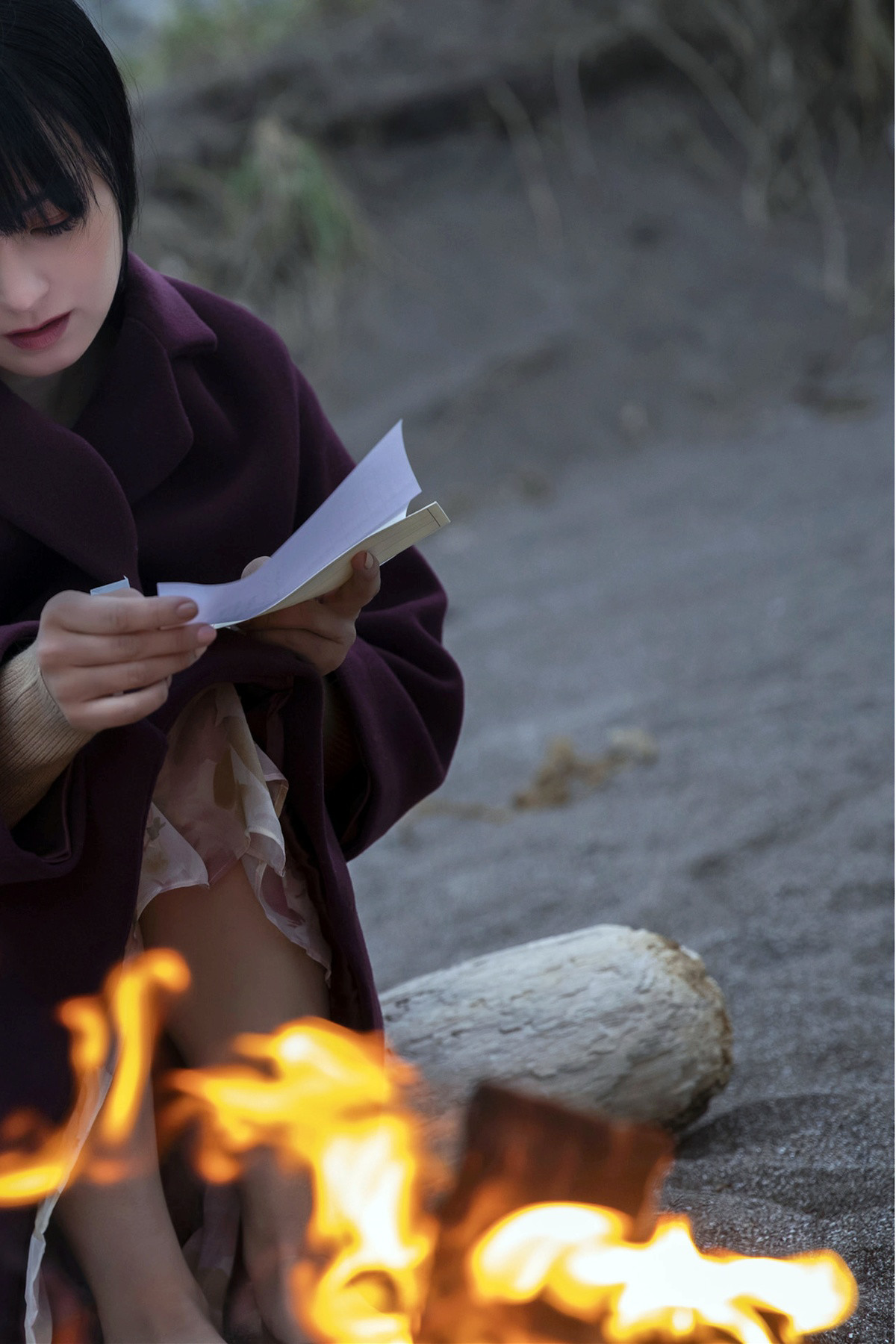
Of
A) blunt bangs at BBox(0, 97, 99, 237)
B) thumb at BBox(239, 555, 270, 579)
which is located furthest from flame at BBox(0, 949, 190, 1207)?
blunt bangs at BBox(0, 97, 99, 237)

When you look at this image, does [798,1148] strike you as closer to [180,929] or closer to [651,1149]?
[651,1149]

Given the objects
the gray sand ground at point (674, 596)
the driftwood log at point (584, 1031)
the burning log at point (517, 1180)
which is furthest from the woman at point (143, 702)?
the gray sand ground at point (674, 596)

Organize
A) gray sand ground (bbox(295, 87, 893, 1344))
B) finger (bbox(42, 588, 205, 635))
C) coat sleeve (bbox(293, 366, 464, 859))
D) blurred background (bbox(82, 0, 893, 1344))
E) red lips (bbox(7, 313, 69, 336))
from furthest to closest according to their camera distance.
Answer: blurred background (bbox(82, 0, 893, 1344)) → gray sand ground (bbox(295, 87, 893, 1344)) → coat sleeve (bbox(293, 366, 464, 859)) → red lips (bbox(7, 313, 69, 336)) → finger (bbox(42, 588, 205, 635))

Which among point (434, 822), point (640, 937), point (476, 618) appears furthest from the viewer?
point (476, 618)

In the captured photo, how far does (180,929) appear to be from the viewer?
4.02 ft

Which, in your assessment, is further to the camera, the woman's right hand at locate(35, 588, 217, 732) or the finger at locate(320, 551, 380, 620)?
the finger at locate(320, 551, 380, 620)

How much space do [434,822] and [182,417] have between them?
5.36 feet

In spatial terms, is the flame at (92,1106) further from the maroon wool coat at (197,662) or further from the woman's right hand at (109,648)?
the woman's right hand at (109,648)

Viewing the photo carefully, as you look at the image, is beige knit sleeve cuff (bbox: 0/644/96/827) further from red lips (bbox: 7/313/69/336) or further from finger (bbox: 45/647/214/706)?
red lips (bbox: 7/313/69/336)

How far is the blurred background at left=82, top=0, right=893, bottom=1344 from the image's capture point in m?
1.98

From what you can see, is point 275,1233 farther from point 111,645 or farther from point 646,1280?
point 111,645

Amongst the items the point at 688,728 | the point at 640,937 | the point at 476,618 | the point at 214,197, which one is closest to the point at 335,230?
the point at 214,197

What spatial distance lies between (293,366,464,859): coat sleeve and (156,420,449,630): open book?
230 millimetres

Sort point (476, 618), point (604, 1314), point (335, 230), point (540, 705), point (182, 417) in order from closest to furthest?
1. point (604, 1314)
2. point (182, 417)
3. point (540, 705)
4. point (476, 618)
5. point (335, 230)
